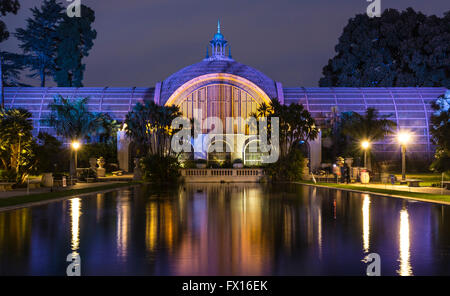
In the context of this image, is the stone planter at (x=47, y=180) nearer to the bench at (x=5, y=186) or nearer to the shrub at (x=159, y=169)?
the bench at (x=5, y=186)

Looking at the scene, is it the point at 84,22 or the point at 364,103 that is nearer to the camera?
the point at 364,103

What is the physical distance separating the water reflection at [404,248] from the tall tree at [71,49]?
255ft

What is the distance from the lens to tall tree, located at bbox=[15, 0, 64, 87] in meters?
90.4

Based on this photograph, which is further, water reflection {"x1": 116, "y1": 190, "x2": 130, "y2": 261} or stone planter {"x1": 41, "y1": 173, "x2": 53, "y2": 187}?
stone planter {"x1": 41, "y1": 173, "x2": 53, "y2": 187}

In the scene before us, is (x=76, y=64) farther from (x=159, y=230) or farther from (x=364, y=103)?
(x=159, y=230)

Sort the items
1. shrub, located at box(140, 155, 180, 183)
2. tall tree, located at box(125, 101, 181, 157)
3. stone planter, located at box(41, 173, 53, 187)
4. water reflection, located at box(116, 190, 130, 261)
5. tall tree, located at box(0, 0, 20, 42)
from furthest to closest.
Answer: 1. tall tree, located at box(0, 0, 20, 42)
2. tall tree, located at box(125, 101, 181, 157)
3. shrub, located at box(140, 155, 180, 183)
4. stone planter, located at box(41, 173, 53, 187)
5. water reflection, located at box(116, 190, 130, 261)

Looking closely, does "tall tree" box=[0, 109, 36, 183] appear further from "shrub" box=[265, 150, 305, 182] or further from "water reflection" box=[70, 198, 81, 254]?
"shrub" box=[265, 150, 305, 182]

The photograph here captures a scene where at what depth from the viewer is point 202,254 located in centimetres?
1209

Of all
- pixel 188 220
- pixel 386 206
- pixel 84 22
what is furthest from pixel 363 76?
pixel 188 220

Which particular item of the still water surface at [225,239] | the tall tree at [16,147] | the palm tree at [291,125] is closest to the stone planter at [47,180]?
the tall tree at [16,147]

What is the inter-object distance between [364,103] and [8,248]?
6486cm

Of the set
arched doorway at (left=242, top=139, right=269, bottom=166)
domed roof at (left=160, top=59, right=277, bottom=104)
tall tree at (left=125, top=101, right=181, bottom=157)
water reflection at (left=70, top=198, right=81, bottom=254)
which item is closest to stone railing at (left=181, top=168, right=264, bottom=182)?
tall tree at (left=125, top=101, right=181, bottom=157)

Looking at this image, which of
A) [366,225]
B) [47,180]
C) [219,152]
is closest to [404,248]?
[366,225]

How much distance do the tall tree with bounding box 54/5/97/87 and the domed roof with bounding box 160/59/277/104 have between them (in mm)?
24213
